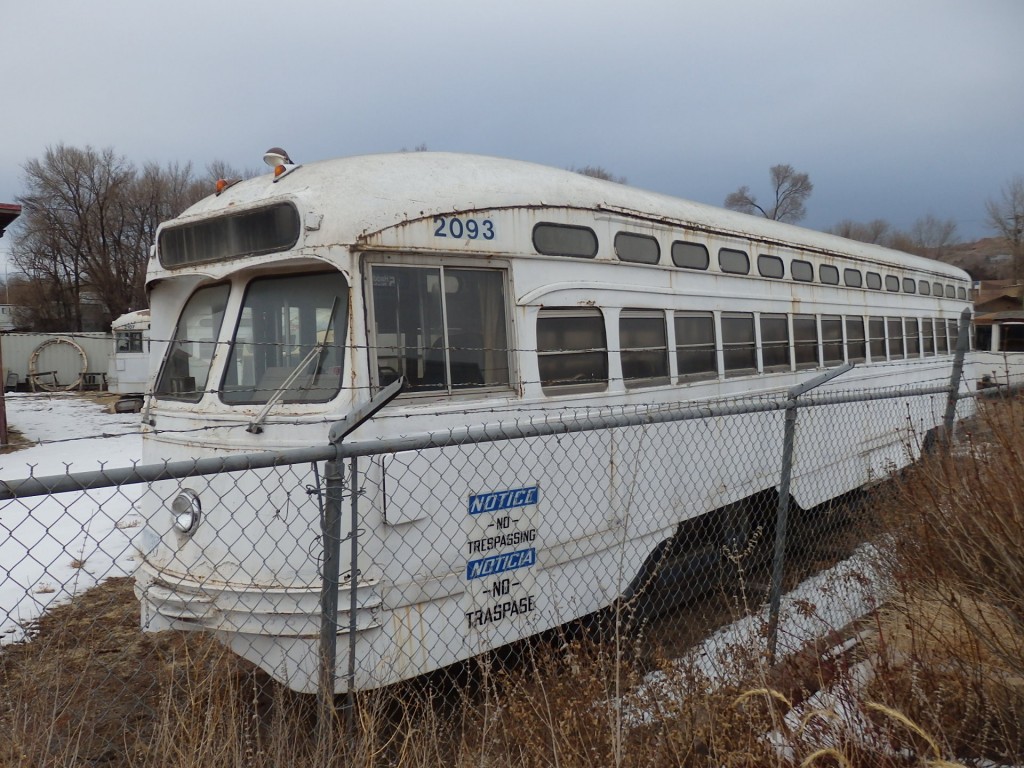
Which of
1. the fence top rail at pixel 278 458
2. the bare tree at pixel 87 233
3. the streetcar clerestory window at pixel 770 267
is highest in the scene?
the bare tree at pixel 87 233

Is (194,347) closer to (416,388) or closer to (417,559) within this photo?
(416,388)

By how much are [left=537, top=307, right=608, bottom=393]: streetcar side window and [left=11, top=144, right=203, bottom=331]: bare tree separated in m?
37.3

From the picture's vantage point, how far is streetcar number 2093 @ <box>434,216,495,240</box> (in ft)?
13.2

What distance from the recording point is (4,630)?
5484mm

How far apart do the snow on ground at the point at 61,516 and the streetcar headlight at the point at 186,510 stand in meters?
0.31

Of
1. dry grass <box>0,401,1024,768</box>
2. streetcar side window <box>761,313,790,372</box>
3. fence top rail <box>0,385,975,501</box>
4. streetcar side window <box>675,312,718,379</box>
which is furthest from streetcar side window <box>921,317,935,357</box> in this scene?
fence top rail <box>0,385,975,501</box>

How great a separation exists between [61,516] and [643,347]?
11.5 feet

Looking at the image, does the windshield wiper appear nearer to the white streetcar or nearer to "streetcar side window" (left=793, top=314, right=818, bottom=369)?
the white streetcar

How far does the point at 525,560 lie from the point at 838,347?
5168 mm

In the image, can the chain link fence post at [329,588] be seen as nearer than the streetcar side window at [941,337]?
Yes

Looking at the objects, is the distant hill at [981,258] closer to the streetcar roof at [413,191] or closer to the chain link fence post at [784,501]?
the streetcar roof at [413,191]

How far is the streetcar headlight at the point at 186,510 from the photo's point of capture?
148 inches

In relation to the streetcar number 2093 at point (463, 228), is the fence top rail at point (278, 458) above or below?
below

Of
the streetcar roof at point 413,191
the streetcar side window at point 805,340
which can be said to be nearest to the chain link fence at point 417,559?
the streetcar roof at point 413,191
